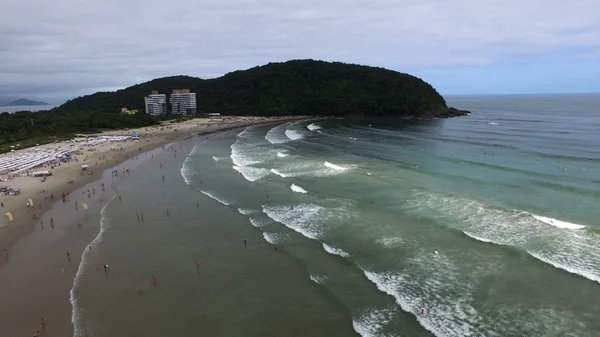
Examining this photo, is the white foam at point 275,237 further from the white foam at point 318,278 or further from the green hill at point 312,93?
the green hill at point 312,93

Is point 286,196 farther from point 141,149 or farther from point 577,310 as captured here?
point 141,149

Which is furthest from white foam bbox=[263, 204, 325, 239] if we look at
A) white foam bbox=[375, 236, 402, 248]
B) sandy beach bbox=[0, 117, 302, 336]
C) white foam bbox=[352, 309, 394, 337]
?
sandy beach bbox=[0, 117, 302, 336]

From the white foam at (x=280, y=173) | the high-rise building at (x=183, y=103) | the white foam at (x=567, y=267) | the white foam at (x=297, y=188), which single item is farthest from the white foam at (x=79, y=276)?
the high-rise building at (x=183, y=103)

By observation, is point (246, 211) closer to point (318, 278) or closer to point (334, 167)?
point (318, 278)

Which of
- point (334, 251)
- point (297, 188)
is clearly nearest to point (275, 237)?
point (334, 251)

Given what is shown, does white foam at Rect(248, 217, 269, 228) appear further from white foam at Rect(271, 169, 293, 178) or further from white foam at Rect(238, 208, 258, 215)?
white foam at Rect(271, 169, 293, 178)

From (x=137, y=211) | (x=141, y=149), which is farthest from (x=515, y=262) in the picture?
(x=141, y=149)
